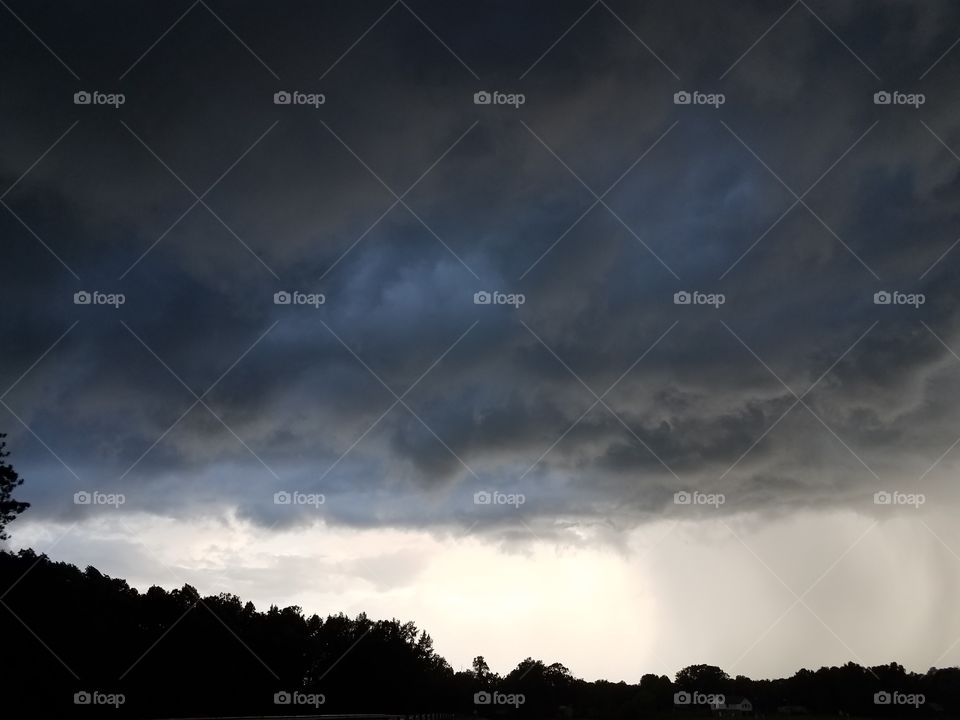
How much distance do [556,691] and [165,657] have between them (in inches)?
3937

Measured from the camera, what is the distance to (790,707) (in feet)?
612

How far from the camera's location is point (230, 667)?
255 feet

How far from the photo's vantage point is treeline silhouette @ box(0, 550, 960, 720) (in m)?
53.2

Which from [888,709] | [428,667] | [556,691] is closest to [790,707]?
[888,709]

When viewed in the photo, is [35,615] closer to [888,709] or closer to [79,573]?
[79,573]

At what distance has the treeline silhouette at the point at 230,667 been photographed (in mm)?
53188
